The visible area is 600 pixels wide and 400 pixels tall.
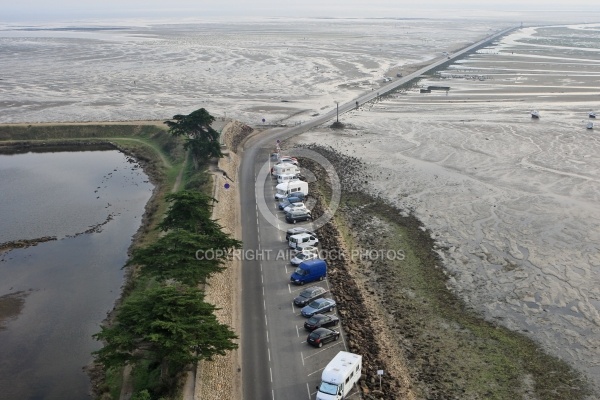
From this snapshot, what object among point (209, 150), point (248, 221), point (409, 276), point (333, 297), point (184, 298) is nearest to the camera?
point (184, 298)

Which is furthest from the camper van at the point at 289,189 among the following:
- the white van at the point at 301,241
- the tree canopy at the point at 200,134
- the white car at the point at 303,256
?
the white car at the point at 303,256

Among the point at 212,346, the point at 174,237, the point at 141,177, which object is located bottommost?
the point at 141,177

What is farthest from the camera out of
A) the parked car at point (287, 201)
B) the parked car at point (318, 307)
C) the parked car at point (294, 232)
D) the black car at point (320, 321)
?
the parked car at point (287, 201)

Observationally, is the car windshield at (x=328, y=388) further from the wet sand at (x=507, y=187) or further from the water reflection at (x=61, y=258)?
the wet sand at (x=507, y=187)

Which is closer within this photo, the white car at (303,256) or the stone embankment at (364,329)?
the stone embankment at (364,329)

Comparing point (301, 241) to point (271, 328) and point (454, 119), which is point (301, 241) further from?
point (454, 119)

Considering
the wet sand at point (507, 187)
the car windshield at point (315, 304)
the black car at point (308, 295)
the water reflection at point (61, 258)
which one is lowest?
the water reflection at point (61, 258)

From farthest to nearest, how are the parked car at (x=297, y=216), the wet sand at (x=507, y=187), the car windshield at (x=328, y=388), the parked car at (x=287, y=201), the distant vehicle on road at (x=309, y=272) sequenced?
1. the parked car at (x=287, y=201)
2. the parked car at (x=297, y=216)
3. the distant vehicle on road at (x=309, y=272)
4. the wet sand at (x=507, y=187)
5. the car windshield at (x=328, y=388)

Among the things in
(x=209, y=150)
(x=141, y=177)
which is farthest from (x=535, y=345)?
(x=141, y=177)

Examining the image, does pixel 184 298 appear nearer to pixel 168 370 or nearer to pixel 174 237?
pixel 168 370
